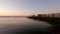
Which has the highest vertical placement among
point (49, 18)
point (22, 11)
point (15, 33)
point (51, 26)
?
point (22, 11)

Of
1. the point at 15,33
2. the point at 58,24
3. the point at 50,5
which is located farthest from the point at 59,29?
the point at 15,33

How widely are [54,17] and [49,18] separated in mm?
124

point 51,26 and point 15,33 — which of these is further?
point 15,33

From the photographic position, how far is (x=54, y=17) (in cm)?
179

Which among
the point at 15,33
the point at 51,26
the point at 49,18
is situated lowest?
the point at 15,33

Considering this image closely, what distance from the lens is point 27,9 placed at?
1.96 meters

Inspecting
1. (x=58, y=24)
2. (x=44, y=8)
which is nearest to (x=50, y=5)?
(x=44, y=8)

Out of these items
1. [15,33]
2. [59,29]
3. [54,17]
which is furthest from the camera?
[15,33]

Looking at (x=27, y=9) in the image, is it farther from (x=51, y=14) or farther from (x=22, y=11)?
(x=51, y=14)

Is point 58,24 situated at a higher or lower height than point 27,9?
lower

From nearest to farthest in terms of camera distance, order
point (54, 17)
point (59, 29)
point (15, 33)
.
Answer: point (54, 17) → point (59, 29) → point (15, 33)

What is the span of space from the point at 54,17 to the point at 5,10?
1.01 meters

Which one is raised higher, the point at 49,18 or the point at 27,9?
the point at 27,9

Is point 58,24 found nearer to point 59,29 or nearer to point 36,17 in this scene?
point 59,29
